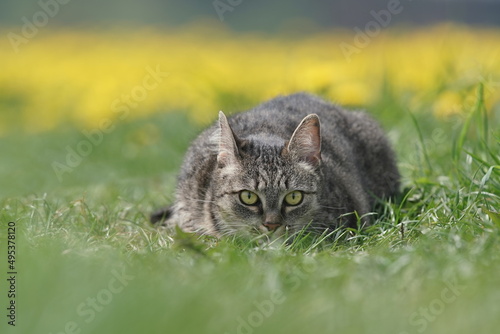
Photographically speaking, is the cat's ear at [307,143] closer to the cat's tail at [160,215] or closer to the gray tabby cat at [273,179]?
the gray tabby cat at [273,179]

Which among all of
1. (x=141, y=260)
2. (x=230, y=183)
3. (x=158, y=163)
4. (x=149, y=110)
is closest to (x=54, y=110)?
(x=149, y=110)

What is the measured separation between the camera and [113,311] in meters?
2.69

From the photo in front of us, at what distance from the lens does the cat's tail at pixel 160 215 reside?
4783mm

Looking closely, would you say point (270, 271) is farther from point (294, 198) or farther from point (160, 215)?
point (160, 215)

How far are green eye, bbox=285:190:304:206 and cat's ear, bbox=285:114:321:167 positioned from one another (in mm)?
213

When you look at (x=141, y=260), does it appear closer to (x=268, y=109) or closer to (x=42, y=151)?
(x=268, y=109)

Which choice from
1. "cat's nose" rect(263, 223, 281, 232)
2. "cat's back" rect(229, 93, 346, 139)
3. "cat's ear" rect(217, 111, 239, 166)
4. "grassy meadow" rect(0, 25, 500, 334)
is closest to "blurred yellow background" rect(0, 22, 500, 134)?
"grassy meadow" rect(0, 25, 500, 334)

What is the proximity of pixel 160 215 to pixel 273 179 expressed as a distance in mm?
1090

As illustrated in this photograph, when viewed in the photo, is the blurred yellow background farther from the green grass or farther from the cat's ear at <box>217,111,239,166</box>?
the green grass

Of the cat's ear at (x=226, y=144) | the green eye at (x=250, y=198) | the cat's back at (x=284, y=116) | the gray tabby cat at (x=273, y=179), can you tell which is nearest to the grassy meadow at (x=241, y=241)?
the gray tabby cat at (x=273, y=179)

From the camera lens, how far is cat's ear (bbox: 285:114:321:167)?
4132 mm

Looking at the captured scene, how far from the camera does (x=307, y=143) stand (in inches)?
164

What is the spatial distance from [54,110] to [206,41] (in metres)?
2.84

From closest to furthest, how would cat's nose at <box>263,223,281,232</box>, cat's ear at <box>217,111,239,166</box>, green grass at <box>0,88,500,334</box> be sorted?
green grass at <box>0,88,500,334</box> < cat's nose at <box>263,223,281,232</box> < cat's ear at <box>217,111,239,166</box>
